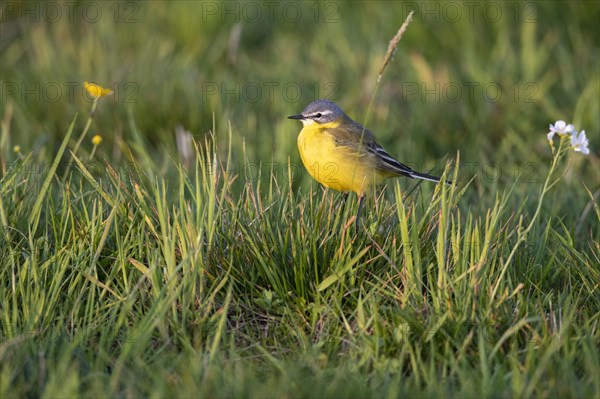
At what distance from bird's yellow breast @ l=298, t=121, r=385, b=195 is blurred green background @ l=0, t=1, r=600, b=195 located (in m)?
0.68

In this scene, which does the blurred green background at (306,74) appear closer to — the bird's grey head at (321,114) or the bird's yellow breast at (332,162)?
the bird's grey head at (321,114)

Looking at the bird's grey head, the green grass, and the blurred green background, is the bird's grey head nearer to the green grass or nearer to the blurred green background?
the green grass

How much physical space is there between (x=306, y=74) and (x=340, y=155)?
263cm

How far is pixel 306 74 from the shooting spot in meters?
7.47

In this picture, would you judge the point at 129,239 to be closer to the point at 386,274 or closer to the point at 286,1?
the point at 386,274

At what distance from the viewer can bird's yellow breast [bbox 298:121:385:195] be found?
4.83 m

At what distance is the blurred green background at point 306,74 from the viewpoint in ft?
21.0

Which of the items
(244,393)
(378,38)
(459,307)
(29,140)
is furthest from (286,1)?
(244,393)

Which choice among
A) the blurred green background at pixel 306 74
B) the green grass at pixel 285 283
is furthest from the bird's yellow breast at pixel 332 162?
the blurred green background at pixel 306 74

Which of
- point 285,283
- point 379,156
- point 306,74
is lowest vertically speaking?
point 285,283

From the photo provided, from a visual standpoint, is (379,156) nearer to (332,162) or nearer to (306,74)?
(332,162)

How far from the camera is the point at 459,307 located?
354 centimetres

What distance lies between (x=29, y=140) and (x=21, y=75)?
1008 millimetres

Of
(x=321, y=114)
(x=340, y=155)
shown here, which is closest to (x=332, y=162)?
(x=340, y=155)
